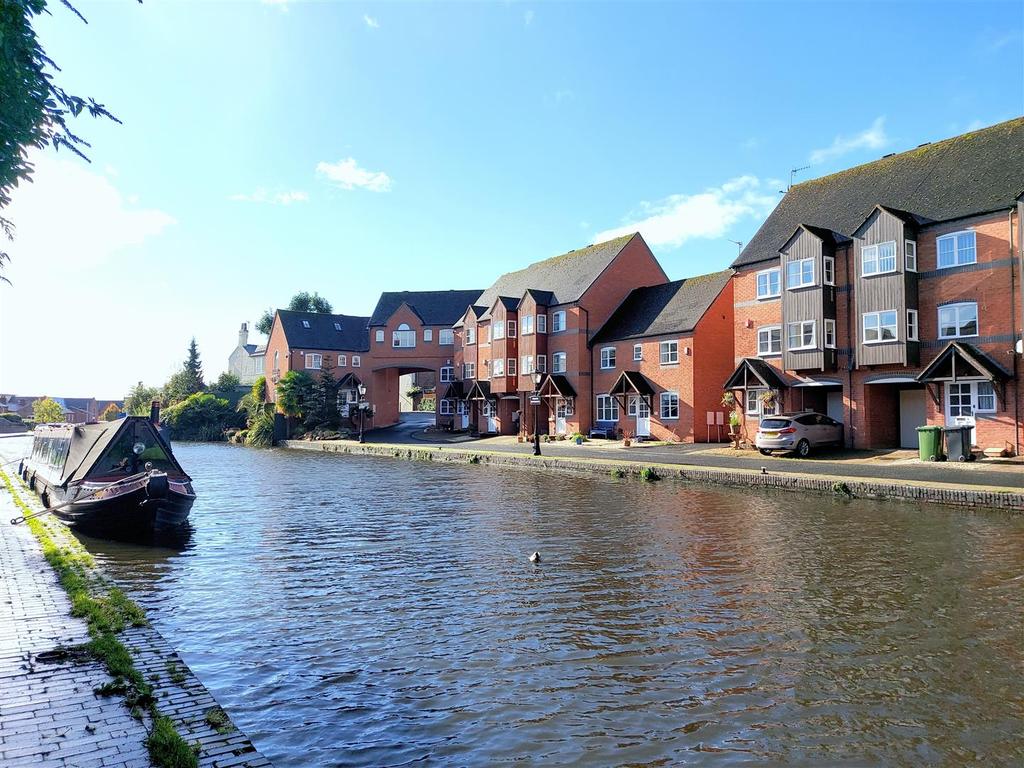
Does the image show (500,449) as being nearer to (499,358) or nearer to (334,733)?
(499,358)

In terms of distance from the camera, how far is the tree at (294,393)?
55938 millimetres

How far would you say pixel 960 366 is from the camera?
79.8 feet

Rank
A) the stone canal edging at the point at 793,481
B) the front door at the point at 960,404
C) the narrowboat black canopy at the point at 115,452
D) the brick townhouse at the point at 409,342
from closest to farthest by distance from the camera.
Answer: the stone canal edging at the point at 793,481, the narrowboat black canopy at the point at 115,452, the front door at the point at 960,404, the brick townhouse at the point at 409,342

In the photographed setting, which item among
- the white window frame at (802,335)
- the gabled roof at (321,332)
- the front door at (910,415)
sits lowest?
the front door at (910,415)

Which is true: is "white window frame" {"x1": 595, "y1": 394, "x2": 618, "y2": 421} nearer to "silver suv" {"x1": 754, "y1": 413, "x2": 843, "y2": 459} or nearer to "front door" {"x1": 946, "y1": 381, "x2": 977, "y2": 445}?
"silver suv" {"x1": 754, "y1": 413, "x2": 843, "y2": 459}

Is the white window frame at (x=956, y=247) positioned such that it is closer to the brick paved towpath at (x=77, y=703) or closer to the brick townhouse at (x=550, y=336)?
the brick townhouse at (x=550, y=336)

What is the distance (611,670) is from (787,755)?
2099 mm

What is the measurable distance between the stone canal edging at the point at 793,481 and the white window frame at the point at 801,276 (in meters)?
10.2

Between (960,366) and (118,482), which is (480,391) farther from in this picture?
(118,482)

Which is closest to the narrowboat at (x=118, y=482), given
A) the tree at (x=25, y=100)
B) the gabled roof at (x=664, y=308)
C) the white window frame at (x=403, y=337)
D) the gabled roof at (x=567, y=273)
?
the tree at (x=25, y=100)

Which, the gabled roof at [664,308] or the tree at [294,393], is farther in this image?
the tree at [294,393]

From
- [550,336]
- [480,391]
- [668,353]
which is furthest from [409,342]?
[668,353]

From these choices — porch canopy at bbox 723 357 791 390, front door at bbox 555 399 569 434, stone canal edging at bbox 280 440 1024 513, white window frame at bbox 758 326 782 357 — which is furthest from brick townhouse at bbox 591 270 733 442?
stone canal edging at bbox 280 440 1024 513

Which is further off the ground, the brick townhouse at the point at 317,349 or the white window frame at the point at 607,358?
the brick townhouse at the point at 317,349
